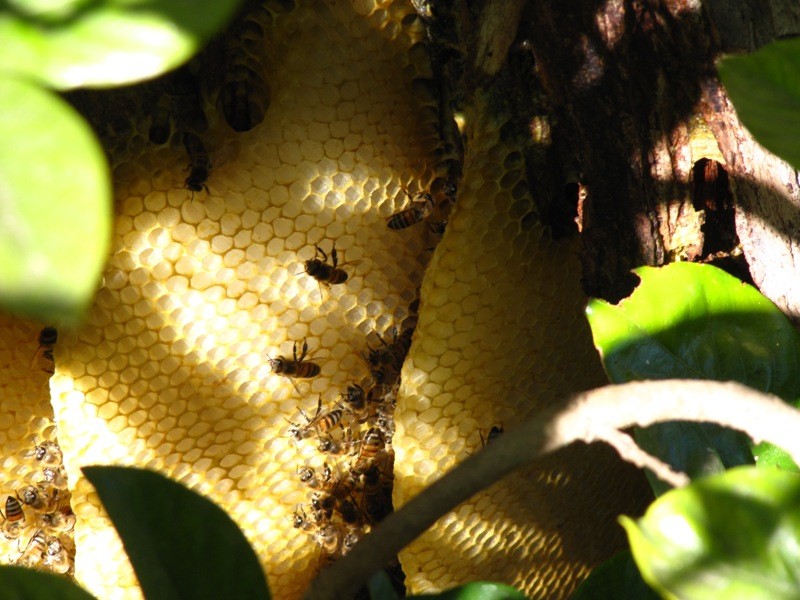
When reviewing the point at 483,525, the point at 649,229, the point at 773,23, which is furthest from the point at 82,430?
the point at 773,23

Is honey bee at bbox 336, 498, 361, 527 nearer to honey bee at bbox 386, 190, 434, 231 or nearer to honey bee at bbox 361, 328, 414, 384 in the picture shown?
honey bee at bbox 361, 328, 414, 384

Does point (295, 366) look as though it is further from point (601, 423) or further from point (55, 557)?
point (601, 423)

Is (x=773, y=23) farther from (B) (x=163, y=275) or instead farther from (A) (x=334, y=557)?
(A) (x=334, y=557)

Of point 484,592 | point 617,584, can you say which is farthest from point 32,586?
point 617,584

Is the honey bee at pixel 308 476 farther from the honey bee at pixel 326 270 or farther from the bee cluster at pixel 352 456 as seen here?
the honey bee at pixel 326 270

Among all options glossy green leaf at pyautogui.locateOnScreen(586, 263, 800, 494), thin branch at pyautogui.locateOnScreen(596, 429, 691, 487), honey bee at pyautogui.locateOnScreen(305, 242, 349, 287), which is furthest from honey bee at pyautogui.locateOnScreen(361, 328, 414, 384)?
thin branch at pyautogui.locateOnScreen(596, 429, 691, 487)

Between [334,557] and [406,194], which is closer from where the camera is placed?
[406,194]

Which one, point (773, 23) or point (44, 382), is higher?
point (773, 23)
